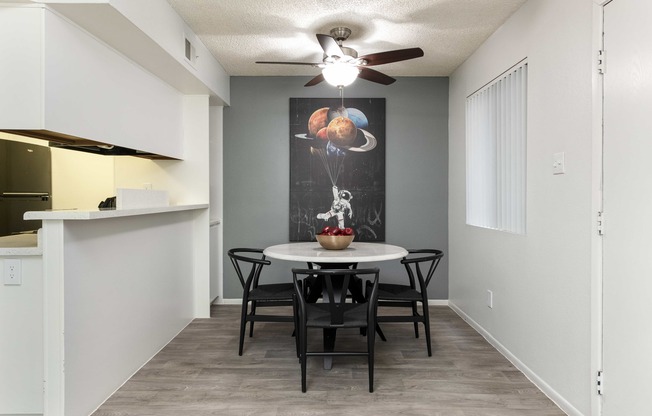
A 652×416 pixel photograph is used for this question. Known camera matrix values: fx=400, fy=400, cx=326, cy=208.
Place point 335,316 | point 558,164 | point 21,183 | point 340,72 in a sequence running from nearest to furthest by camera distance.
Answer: point 558,164, point 335,316, point 340,72, point 21,183

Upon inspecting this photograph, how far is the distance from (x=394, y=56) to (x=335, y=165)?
1.73 meters

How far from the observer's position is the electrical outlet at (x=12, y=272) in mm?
1972

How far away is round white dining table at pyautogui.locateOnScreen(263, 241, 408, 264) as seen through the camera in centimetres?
259

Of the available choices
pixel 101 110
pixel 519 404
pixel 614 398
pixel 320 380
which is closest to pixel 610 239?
pixel 614 398

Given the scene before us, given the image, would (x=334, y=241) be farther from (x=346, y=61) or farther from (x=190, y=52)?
(x=190, y=52)

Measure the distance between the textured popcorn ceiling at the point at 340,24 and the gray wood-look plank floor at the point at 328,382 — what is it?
2.49 metres

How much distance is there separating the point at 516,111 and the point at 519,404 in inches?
77.5

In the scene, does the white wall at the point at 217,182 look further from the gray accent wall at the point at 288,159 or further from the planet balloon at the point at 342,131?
the planet balloon at the point at 342,131

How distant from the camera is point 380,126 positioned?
14.1 ft

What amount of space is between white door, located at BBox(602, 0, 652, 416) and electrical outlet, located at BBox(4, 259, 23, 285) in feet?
9.32

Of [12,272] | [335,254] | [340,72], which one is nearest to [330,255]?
[335,254]

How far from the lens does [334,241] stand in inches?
117

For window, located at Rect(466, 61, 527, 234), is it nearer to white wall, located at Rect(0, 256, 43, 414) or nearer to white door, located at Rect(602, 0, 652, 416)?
white door, located at Rect(602, 0, 652, 416)

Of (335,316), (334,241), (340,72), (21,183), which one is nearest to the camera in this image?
(335,316)
